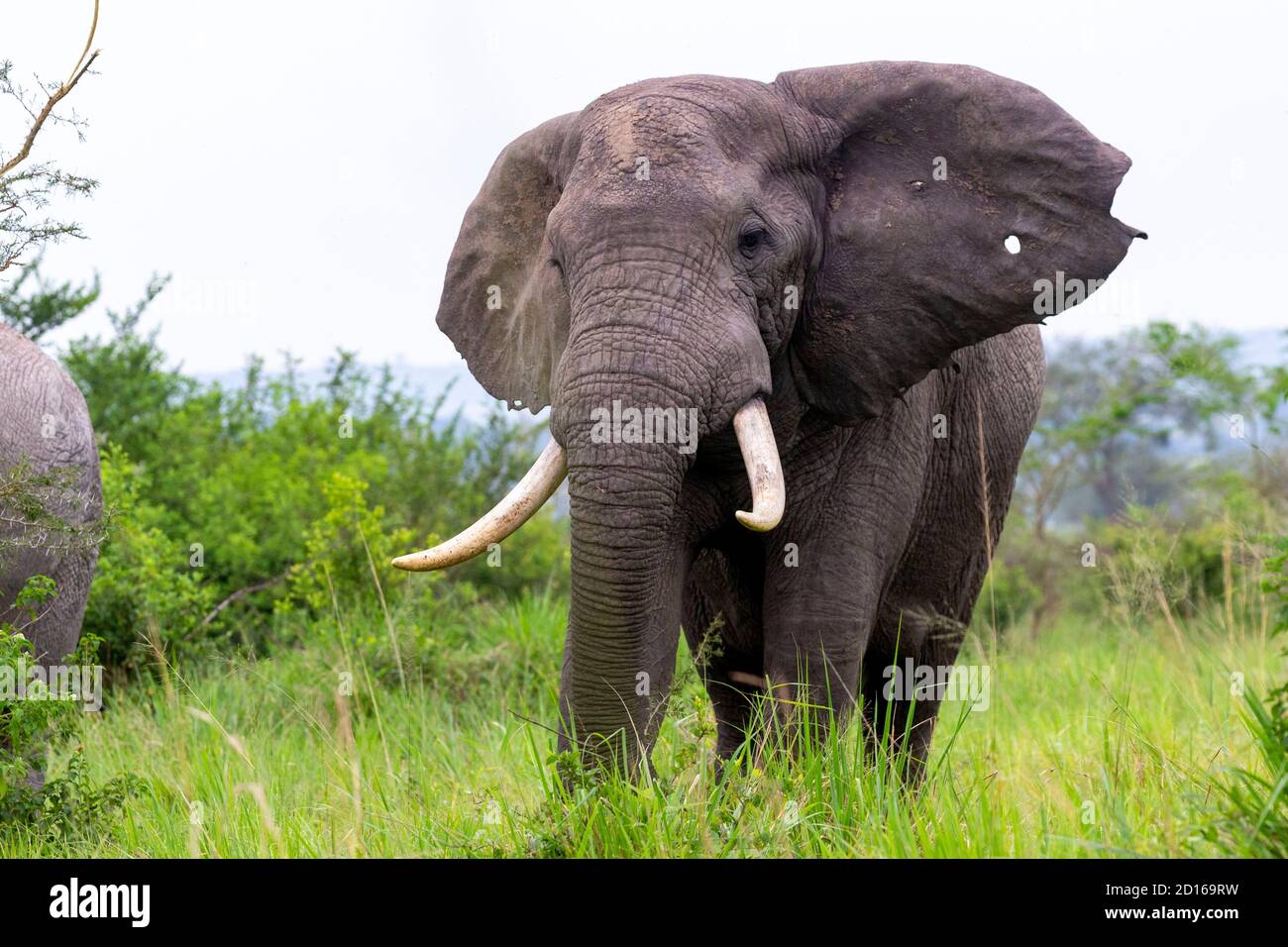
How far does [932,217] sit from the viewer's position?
5.59 metres

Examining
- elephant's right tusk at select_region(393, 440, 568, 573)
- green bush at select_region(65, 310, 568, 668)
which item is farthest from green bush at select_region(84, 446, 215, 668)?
elephant's right tusk at select_region(393, 440, 568, 573)

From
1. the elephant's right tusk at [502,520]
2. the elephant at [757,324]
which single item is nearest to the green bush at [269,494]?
the elephant at [757,324]

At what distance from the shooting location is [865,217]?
554 cm

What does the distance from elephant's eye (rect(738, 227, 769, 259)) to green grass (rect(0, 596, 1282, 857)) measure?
4.80 feet

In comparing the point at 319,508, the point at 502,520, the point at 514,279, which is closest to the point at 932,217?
the point at 514,279

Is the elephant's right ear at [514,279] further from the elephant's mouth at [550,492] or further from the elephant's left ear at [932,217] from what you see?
the elephant's left ear at [932,217]

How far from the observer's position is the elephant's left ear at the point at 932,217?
5.50 meters

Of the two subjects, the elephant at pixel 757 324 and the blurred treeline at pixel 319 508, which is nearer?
the elephant at pixel 757 324

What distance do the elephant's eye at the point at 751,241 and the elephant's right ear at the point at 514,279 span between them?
2.14ft

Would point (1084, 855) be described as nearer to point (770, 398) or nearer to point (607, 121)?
point (770, 398)

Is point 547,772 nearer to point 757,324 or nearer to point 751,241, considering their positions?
point 757,324

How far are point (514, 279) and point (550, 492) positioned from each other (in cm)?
133

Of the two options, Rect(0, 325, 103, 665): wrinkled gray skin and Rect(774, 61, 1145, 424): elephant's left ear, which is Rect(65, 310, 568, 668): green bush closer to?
Rect(0, 325, 103, 665): wrinkled gray skin
